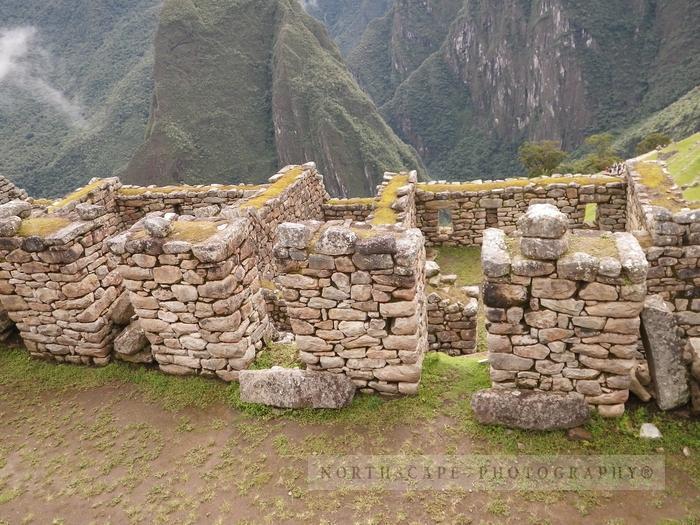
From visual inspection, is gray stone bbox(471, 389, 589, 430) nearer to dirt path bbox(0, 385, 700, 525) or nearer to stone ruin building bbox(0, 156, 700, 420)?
stone ruin building bbox(0, 156, 700, 420)

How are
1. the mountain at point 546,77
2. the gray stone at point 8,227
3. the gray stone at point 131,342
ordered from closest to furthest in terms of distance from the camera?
the gray stone at point 8,227 < the gray stone at point 131,342 < the mountain at point 546,77

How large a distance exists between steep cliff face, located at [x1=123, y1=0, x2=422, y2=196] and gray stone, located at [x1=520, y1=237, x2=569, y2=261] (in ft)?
370

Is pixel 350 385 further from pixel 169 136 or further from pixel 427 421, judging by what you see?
pixel 169 136

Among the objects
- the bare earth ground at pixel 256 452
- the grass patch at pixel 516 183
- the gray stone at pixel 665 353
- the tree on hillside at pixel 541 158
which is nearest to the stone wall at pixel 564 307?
the gray stone at pixel 665 353

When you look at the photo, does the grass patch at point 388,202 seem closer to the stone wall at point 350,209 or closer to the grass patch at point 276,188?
the stone wall at point 350,209

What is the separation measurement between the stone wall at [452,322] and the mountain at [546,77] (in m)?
124

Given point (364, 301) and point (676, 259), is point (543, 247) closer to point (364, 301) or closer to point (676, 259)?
point (364, 301)

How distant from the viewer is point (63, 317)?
756 cm

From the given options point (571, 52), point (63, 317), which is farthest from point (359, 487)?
point (571, 52)

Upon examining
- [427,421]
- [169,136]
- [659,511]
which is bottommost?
[659,511]

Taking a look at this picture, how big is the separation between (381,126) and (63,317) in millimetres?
131892

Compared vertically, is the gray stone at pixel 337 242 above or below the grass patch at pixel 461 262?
above

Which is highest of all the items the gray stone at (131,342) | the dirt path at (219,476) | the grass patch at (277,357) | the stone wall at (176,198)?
the stone wall at (176,198)

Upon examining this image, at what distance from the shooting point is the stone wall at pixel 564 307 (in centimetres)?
489
